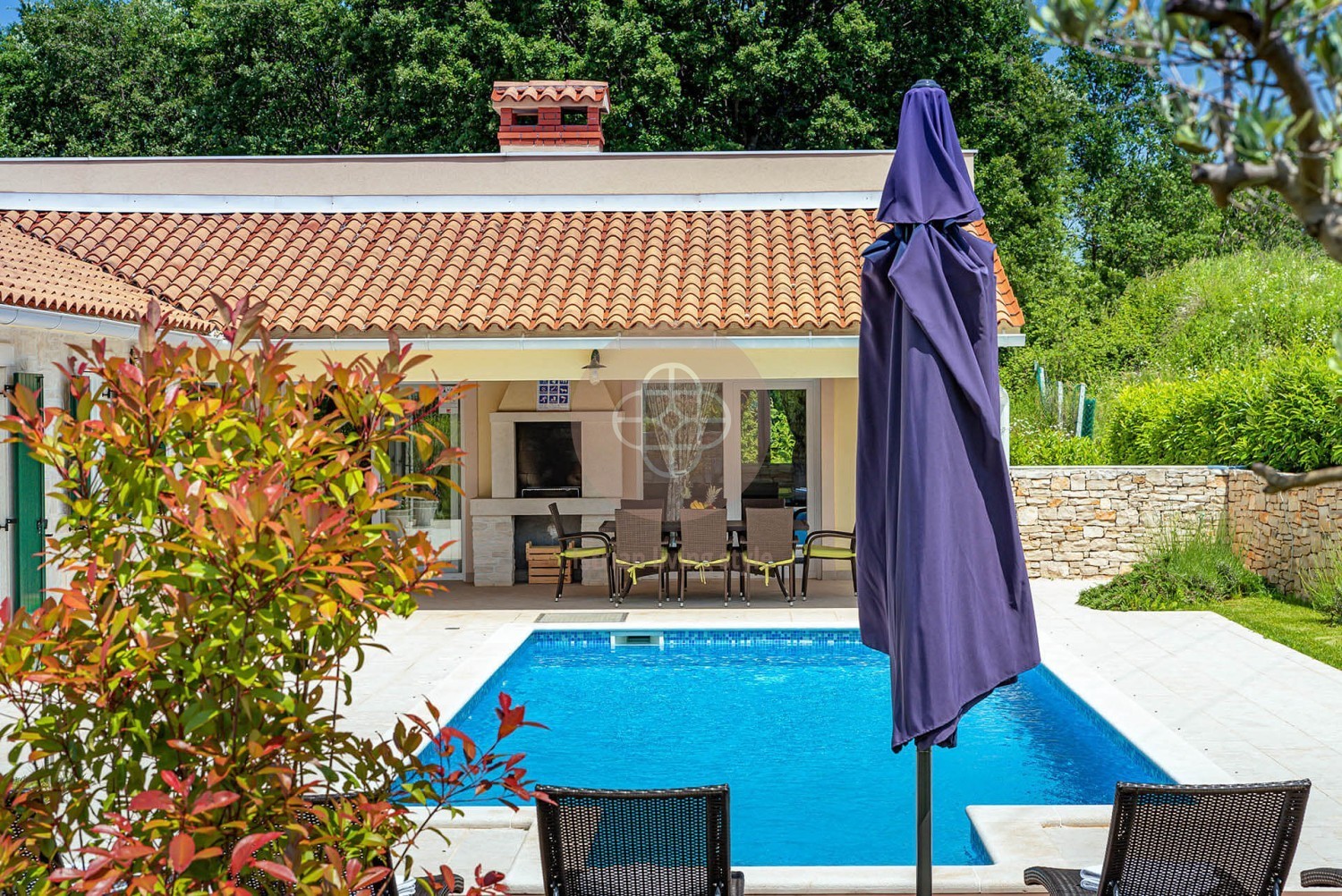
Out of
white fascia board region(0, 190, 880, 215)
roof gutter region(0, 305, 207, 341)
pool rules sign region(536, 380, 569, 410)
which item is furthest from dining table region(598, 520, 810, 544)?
roof gutter region(0, 305, 207, 341)

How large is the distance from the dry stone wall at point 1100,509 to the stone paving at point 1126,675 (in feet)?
1.75

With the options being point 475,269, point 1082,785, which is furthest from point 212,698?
point 475,269

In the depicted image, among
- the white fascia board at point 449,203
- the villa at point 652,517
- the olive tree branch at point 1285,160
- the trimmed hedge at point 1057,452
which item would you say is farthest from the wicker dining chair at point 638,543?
the olive tree branch at point 1285,160

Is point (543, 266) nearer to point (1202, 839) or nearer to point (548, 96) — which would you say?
point (548, 96)

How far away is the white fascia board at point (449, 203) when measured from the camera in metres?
17.1

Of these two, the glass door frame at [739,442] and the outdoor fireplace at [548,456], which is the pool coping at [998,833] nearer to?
the outdoor fireplace at [548,456]

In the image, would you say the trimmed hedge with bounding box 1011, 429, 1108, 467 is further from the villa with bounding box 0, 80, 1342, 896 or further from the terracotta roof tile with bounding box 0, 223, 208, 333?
the terracotta roof tile with bounding box 0, 223, 208, 333

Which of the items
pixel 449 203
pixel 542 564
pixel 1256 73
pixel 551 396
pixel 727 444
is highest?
pixel 449 203

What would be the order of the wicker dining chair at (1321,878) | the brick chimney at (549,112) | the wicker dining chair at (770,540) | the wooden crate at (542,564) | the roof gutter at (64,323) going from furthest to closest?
the brick chimney at (549,112) → the wooden crate at (542,564) → the wicker dining chair at (770,540) → the roof gutter at (64,323) → the wicker dining chair at (1321,878)

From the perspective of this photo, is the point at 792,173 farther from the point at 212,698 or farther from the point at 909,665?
the point at 212,698

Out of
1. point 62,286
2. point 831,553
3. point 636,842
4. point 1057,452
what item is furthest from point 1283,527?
point 62,286

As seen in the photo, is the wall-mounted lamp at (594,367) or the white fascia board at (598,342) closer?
the white fascia board at (598,342)

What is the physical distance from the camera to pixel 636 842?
4.58 meters

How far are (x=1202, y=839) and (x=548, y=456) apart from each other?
12811 mm
